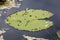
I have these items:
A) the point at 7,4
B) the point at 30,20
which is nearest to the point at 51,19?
the point at 30,20

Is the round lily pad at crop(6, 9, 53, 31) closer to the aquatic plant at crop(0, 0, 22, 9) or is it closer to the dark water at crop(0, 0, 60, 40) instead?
the dark water at crop(0, 0, 60, 40)

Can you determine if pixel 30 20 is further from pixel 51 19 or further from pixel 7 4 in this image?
pixel 7 4

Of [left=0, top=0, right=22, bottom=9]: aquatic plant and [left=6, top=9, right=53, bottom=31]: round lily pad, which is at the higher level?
[left=0, top=0, right=22, bottom=9]: aquatic plant

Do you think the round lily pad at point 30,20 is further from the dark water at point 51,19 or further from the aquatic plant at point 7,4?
the aquatic plant at point 7,4

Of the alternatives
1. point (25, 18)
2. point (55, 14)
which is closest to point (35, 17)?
point (25, 18)

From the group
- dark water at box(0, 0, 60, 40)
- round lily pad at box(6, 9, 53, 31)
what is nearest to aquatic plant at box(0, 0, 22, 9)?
dark water at box(0, 0, 60, 40)

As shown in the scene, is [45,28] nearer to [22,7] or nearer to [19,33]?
[19,33]
